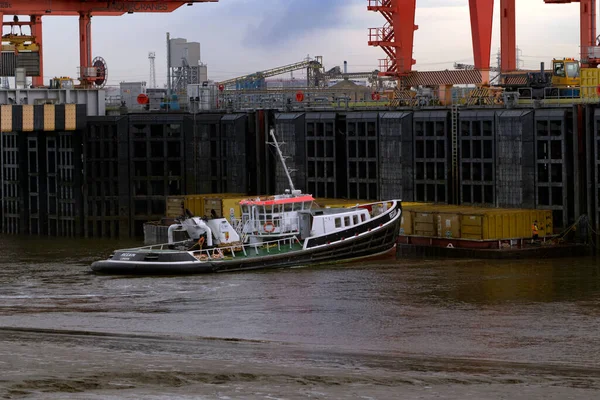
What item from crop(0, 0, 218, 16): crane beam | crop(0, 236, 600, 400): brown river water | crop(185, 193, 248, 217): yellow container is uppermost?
crop(0, 0, 218, 16): crane beam

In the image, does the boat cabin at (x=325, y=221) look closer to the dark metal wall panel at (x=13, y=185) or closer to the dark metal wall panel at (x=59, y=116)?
the dark metal wall panel at (x=59, y=116)

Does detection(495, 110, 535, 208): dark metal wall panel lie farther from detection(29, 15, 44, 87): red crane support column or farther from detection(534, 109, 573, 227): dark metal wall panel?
detection(29, 15, 44, 87): red crane support column

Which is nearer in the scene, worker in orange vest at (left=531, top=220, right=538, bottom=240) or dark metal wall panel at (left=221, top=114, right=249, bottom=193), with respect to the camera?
worker in orange vest at (left=531, top=220, right=538, bottom=240)

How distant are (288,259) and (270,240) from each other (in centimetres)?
143

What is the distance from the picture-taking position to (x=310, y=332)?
3472 centimetres

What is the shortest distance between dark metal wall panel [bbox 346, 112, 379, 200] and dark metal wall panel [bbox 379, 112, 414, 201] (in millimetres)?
473

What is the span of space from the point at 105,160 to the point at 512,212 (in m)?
23.1

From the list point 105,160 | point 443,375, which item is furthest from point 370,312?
point 105,160

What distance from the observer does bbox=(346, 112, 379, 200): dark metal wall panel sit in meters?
59.1

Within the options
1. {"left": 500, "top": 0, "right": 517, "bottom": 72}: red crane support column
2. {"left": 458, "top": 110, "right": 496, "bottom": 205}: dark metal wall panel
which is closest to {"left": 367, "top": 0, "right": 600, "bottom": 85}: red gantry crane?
{"left": 500, "top": 0, "right": 517, "bottom": 72}: red crane support column

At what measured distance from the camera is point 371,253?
50.5 meters

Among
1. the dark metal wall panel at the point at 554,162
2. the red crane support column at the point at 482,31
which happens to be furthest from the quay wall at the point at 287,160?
the red crane support column at the point at 482,31

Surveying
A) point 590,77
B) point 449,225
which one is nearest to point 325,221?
point 449,225

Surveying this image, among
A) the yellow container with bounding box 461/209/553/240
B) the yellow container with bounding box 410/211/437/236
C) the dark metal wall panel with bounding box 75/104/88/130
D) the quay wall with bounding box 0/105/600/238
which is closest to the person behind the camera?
the yellow container with bounding box 461/209/553/240
